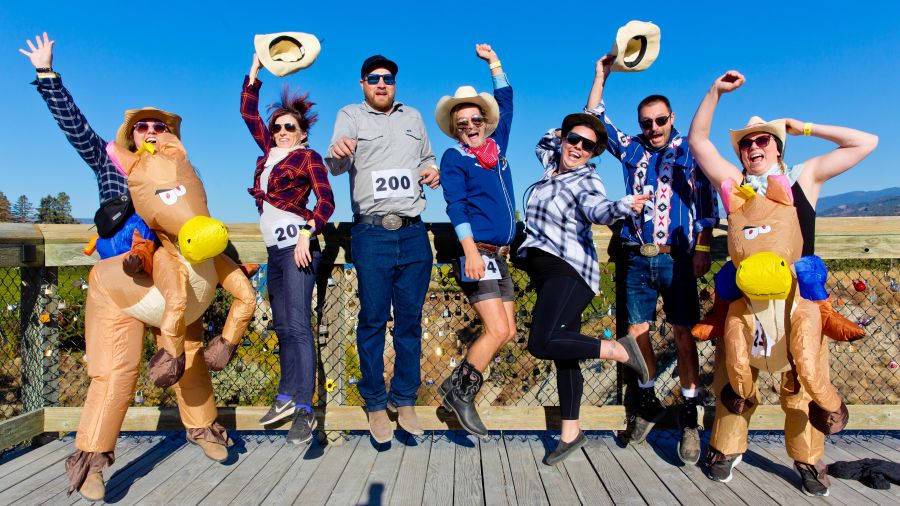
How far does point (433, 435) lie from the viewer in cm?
370

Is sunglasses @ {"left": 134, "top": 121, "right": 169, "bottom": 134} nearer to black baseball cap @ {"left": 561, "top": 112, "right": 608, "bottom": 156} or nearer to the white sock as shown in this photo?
black baseball cap @ {"left": 561, "top": 112, "right": 608, "bottom": 156}

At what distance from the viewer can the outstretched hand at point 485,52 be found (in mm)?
3520

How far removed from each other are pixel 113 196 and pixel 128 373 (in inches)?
34.3

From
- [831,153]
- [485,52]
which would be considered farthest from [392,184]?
[831,153]

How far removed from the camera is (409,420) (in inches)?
128

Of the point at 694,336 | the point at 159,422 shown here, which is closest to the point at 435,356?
the point at 159,422

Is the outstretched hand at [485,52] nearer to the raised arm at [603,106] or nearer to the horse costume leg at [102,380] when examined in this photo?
the raised arm at [603,106]

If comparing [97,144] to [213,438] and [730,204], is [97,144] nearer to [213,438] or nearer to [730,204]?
[213,438]

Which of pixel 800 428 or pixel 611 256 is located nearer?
pixel 800 428

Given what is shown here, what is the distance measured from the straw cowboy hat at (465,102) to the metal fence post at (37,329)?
8.63 feet

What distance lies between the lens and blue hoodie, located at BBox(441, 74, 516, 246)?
3.19 m

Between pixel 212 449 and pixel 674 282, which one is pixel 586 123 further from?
pixel 212 449

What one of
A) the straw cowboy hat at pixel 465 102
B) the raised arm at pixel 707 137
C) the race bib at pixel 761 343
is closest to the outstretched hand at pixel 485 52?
the straw cowboy hat at pixel 465 102

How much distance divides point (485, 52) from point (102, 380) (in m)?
2.63
